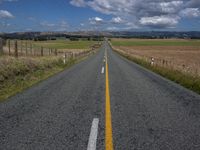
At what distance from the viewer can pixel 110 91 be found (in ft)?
37.7

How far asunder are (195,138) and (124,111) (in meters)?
2.51

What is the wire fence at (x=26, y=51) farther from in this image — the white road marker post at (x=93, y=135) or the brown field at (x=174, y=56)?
the white road marker post at (x=93, y=135)

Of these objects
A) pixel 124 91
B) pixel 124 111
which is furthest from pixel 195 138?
pixel 124 91

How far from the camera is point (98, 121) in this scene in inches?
264

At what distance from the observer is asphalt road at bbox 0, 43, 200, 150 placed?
523 centimetres

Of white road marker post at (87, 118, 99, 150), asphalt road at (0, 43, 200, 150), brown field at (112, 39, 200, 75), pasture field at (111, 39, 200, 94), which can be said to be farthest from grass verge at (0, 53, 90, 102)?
brown field at (112, 39, 200, 75)

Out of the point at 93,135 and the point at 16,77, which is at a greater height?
the point at 93,135

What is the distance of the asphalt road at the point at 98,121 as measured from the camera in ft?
17.2

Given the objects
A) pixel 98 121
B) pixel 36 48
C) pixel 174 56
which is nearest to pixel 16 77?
pixel 98 121

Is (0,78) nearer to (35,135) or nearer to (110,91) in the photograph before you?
(110,91)

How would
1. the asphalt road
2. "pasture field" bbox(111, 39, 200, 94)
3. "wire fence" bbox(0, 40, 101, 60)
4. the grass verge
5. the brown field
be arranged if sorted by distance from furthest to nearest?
"wire fence" bbox(0, 40, 101, 60) < the brown field < "pasture field" bbox(111, 39, 200, 94) < the grass verge < the asphalt road

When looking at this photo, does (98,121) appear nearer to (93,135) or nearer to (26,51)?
(93,135)

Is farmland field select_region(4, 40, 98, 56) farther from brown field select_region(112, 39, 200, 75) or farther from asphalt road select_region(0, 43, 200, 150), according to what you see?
asphalt road select_region(0, 43, 200, 150)

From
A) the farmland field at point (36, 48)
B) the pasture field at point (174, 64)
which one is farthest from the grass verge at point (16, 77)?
the farmland field at point (36, 48)
